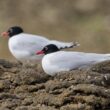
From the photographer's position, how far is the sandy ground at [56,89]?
10695 millimetres

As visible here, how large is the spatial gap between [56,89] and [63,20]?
51.9ft

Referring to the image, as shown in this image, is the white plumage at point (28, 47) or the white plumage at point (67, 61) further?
the white plumage at point (28, 47)

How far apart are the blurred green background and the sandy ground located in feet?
32.6

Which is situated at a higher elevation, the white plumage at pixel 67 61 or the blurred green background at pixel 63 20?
the blurred green background at pixel 63 20

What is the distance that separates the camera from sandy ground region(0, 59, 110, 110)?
10695 mm

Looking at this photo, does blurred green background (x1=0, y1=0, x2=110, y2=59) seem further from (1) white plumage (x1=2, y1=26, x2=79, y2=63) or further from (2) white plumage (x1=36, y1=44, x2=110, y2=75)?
(2) white plumage (x1=36, y1=44, x2=110, y2=75)

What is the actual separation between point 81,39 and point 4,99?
12.7 m

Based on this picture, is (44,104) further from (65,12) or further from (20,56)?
(65,12)

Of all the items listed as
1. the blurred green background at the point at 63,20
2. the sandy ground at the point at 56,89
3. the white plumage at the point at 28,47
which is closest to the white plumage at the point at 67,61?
the sandy ground at the point at 56,89

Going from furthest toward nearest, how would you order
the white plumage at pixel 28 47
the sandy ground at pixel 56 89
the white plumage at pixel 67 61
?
the white plumage at pixel 28 47, the white plumage at pixel 67 61, the sandy ground at pixel 56 89

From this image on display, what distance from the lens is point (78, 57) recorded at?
41.3 feet

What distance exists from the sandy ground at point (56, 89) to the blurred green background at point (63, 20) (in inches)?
392

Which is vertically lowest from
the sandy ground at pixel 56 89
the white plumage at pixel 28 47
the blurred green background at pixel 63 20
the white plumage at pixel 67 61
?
the sandy ground at pixel 56 89

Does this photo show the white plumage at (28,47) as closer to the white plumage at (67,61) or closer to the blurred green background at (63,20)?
the white plumage at (67,61)
